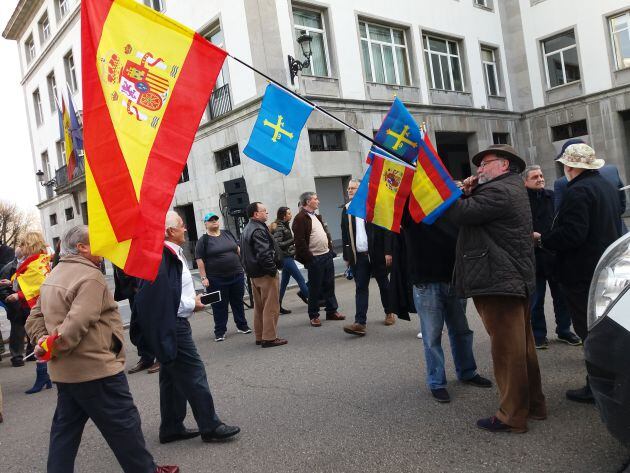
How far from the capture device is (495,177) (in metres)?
3.46

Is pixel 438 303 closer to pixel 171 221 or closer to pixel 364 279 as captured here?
pixel 171 221

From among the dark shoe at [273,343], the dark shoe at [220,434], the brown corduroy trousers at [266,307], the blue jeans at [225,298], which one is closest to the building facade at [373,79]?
the blue jeans at [225,298]

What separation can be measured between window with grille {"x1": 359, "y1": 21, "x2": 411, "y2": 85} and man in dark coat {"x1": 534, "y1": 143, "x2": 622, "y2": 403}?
1673cm

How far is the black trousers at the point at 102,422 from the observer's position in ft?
9.78

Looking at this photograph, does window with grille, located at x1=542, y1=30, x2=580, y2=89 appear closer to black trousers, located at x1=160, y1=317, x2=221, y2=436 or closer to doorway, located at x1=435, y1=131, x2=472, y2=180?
doorway, located at x1=435, y1=131, x2=472, y2=180

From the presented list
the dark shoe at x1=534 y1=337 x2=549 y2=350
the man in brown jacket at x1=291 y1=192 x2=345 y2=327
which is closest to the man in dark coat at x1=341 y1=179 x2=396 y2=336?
the man in brown jacket at x1=291 y1=192 x2=345 y2=327

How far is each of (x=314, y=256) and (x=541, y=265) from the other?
3.63m

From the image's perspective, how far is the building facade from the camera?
17.7 meters

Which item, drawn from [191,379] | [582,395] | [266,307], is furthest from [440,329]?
[266,307]

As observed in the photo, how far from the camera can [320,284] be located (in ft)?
25.6

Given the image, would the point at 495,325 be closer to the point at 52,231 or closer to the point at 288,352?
the point at 288,352

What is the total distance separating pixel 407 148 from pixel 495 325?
50.5 inches

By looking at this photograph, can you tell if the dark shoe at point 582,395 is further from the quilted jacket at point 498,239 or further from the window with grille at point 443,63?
the window with grille at point 443,63

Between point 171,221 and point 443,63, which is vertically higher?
point 443,63
